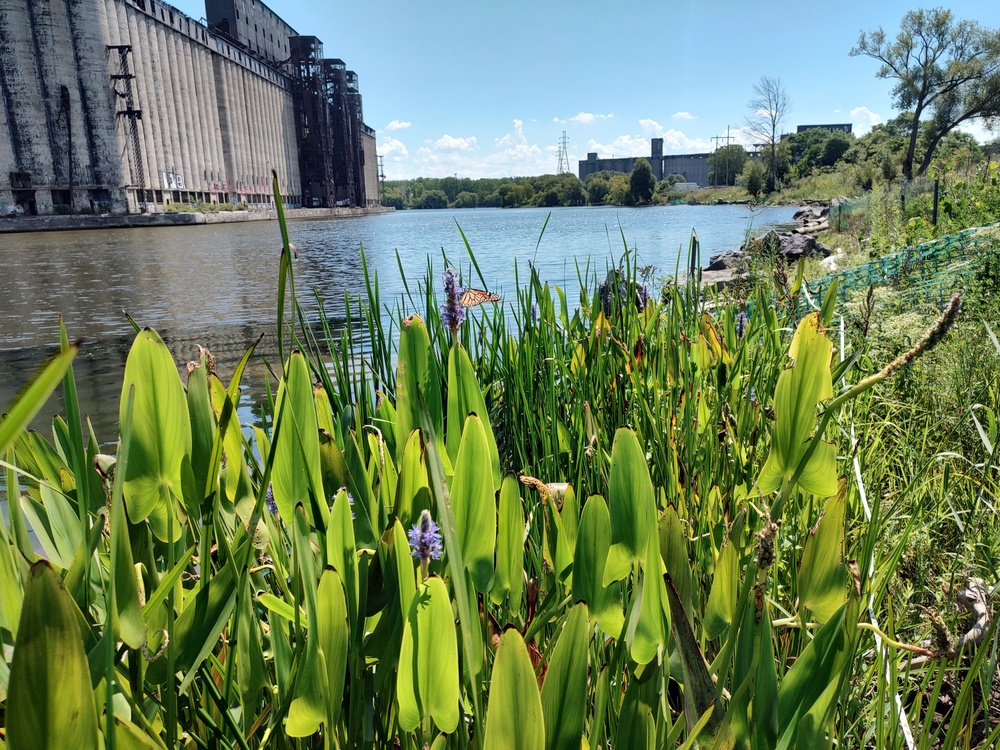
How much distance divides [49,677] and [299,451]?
1.38 ft

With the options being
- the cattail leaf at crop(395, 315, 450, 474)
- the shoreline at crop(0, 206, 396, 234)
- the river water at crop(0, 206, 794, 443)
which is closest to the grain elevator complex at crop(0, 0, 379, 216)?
the shoreline at crop(0, 206, 396, 234)

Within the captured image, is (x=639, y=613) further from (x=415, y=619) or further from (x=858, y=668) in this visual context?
(x=858, y=668)

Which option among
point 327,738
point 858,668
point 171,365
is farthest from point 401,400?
point 858,668

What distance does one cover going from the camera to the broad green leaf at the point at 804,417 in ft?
3.11

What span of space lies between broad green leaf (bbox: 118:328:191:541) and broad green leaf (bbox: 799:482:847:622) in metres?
0.71

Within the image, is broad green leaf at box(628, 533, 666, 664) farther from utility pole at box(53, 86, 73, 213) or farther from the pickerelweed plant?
utility pole at box(53, 86, 73, 213)

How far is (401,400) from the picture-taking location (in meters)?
1.02

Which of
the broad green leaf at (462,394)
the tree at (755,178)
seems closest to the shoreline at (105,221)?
the tree at (755,178)

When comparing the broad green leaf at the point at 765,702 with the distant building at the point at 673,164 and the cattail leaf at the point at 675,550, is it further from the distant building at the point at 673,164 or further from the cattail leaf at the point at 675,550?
the distant building at the point at 673,164

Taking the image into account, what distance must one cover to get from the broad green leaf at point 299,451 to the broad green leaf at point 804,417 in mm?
612

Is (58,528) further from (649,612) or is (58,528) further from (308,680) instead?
(649,612)

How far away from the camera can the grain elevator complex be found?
35.9 metres

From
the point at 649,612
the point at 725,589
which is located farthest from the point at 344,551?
the point at 725,589

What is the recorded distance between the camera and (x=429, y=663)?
622 mm
